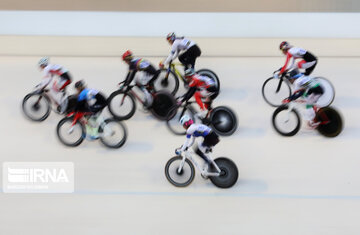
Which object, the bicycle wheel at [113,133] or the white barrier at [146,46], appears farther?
the white barrier at [146,46]

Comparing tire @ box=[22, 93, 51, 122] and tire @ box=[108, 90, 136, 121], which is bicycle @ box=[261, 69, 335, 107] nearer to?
tire @ box=[108, 90, 136, 121]

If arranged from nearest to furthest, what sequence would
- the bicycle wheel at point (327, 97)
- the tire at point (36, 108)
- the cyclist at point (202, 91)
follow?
the cyclist at point (202, 91)
the tire at point (36, 108)
the bicycle wheel at point (327, 97)

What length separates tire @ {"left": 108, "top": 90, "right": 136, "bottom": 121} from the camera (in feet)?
27.0

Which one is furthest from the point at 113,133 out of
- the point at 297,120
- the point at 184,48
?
the point at 297,120

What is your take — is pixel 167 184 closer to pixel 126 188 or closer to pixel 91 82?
pixel 126 188

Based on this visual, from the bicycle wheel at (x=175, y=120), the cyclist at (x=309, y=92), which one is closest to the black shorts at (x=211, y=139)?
the bicycle wheel at (x=175, y=120)

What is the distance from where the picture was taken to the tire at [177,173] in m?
6.60

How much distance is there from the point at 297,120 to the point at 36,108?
5.01m

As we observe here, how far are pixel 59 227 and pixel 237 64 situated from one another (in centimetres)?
666

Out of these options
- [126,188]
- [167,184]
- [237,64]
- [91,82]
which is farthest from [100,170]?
[237,64]

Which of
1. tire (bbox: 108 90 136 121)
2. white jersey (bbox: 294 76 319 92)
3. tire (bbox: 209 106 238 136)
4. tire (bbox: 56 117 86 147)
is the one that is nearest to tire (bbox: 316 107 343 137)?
white jersey (bbox: 294 76 319 92)

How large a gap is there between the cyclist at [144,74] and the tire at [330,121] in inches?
123

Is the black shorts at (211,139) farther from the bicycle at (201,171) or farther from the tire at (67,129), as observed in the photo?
the tire at (67,129)

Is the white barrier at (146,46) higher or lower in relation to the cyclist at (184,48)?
higher
